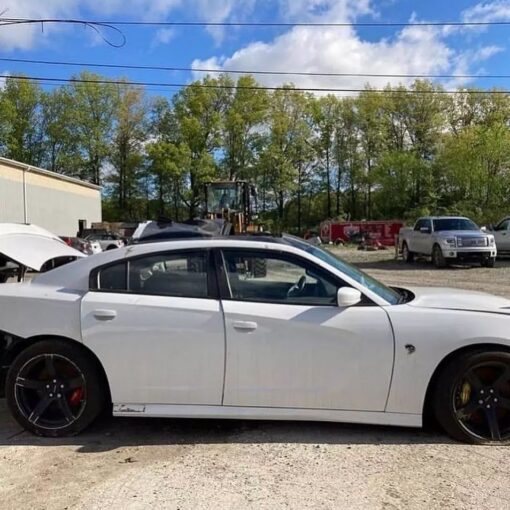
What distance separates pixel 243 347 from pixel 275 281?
0.68 meters

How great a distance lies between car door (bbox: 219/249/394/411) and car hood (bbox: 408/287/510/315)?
0.51 meters

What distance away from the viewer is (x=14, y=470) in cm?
364

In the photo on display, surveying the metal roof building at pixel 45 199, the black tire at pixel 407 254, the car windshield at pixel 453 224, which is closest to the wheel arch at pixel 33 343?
the car windshield at pixel 453 224

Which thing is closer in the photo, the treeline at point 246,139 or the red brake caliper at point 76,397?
the red brake caliper at point 76,397

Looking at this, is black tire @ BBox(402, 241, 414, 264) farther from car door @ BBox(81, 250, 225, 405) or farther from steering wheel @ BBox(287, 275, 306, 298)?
car door @ BBox(81, 250, 225, 405)

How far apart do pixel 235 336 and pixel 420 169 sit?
58149 millimetres

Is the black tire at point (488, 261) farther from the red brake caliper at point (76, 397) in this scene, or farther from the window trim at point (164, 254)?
the red brake caliper at point (76, 397)

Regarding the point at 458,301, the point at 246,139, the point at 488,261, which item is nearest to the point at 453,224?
the point at 488,261

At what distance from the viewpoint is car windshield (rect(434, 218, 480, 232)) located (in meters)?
19.3

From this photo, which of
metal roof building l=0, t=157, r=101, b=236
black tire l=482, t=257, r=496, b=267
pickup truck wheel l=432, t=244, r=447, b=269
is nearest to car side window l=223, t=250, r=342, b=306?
pickup truck wheel l=432, t=244, r=447, b=269

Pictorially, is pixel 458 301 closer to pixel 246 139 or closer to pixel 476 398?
pixel 476 398

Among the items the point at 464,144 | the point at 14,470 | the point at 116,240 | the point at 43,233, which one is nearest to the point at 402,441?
the point at 14,470

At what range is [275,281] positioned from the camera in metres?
4.41

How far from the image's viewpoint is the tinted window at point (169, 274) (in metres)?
4.21
